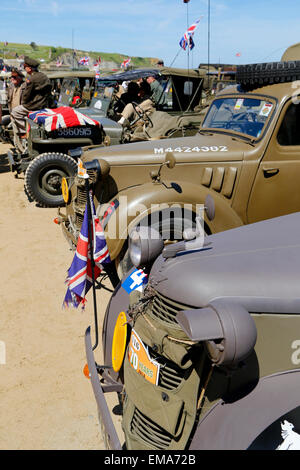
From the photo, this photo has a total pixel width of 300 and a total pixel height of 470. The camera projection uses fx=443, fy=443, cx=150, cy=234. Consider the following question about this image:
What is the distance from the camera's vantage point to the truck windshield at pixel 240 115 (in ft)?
13.6

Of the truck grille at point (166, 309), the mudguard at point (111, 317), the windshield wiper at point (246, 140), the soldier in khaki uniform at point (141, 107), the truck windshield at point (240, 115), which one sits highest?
the soldier in khaki uniform at point (141, 107)

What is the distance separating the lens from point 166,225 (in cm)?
394

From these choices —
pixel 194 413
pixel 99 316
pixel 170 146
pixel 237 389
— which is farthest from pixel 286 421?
pixel 170 146

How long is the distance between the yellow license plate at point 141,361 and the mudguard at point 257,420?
0.30m

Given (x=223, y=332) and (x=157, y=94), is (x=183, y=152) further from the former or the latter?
(x=157, y=94)

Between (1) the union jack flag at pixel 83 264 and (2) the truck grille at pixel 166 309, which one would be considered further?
(1) the union jack flag at pixel 83 264

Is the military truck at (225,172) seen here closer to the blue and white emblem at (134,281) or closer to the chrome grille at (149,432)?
the blue and white emblem at (134,281)

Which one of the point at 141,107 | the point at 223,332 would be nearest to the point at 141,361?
the point at 223,332

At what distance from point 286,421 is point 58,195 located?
19.9 feet

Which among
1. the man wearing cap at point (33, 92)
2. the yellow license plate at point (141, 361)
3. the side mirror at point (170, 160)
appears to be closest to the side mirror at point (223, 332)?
the yellow license plate at point (141, 361)

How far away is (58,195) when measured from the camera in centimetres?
735

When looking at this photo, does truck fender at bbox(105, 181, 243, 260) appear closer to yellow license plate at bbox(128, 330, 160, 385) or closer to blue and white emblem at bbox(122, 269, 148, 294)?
blue and white emblem at bbox(122, 269, 148, 294)

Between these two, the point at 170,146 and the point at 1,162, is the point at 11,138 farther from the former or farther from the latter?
the point at 170,146

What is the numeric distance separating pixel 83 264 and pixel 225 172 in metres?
1.64
